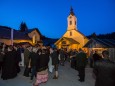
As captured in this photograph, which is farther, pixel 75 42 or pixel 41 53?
pixel 75 42

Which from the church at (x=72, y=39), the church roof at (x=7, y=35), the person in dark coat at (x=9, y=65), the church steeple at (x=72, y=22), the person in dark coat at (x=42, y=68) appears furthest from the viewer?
the church steeple at (x=72, y=22)

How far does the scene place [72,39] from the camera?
5456 cm

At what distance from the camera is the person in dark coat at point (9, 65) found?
12.2m

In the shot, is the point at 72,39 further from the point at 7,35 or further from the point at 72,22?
the point at 7,35

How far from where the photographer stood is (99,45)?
126 ft

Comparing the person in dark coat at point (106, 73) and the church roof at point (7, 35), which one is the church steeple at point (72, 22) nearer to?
the church roof at point (7, 35)

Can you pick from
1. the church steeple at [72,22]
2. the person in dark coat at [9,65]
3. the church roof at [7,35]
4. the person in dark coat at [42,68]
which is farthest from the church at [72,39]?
the person in dark coat at [42,68]

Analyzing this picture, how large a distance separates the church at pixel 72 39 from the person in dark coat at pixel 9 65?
129 feet

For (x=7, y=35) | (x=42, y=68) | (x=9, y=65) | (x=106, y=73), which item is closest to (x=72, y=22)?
(x=7, y=35)

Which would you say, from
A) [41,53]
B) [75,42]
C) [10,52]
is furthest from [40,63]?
[75,42]

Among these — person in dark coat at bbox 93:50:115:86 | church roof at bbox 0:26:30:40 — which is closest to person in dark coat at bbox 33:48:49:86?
person in dark coat at bbox 93:50:115:86

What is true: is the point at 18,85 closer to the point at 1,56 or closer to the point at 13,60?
the point at 13,60

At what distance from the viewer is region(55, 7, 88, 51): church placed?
5270 centimetres

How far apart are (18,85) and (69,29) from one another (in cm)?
4774
